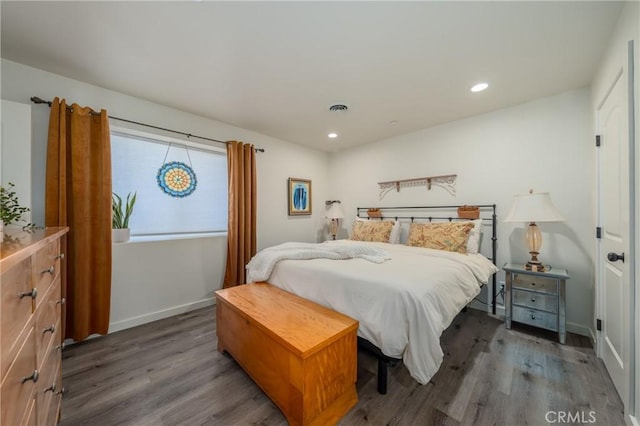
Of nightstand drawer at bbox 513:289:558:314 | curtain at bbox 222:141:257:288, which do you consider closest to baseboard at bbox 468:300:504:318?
nightstand drawer at bbox 513:289:558:314

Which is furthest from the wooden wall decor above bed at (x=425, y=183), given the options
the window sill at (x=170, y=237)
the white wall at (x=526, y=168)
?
the window sill at (x=170, y=237)

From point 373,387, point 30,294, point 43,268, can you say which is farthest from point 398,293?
point 43,268

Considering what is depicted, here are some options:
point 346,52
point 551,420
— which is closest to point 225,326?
point 551,420

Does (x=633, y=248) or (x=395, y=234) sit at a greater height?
(x=633, y=248)

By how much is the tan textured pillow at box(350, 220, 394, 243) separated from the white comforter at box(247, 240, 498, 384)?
3.64ft

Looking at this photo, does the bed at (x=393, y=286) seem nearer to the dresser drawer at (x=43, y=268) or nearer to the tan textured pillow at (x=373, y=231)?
the tan textured pillow at (x=373, y=231)

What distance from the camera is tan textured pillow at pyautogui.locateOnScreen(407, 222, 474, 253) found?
2.77m

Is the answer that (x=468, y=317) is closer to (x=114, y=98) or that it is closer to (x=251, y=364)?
(x=251, y=364)

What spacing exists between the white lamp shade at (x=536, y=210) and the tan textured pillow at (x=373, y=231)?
1492mm

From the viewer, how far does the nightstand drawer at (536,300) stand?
2289 mm

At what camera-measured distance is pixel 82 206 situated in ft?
7.38

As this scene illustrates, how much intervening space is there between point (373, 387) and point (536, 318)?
1.88 meters

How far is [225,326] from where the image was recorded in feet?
6.76

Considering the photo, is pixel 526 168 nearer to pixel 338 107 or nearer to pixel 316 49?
pixel 338 107
